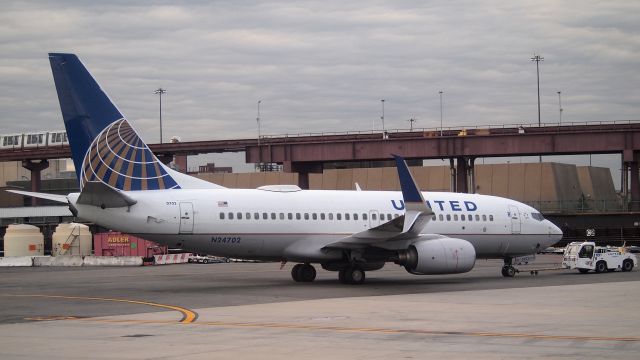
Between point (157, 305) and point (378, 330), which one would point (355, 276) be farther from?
point (378, 330)

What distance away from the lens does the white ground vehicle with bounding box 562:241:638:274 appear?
3947 centimetres

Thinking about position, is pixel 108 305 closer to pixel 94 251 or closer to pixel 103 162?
pixel 103 162

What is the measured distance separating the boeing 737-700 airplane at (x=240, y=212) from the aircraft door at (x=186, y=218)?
0.03m

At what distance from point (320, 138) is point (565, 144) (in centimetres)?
1920

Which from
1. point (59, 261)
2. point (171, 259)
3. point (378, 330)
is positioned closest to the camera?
point (378, 330)

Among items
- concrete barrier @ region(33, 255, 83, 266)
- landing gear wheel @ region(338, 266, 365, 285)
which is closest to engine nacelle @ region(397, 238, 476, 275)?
landing gear wheel @ region(338, 266, 365, 285)

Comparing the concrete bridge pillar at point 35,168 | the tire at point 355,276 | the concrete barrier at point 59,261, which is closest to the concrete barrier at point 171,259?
the concrete barrier at point 59,261

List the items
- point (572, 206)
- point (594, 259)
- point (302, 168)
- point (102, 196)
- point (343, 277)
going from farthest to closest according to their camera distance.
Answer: point (572, 206) < point (302, 168) < point (594, 259) < point (343, 277) < point (102, 196)

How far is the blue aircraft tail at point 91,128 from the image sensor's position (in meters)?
28.6

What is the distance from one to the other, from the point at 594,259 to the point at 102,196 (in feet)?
74.4

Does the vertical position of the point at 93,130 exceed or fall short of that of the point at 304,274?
it exceeds it

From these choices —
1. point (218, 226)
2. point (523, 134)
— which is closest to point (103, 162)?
point (218, 226)

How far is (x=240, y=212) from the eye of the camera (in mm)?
31281

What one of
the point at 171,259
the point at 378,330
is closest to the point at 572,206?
the point at 171,259
